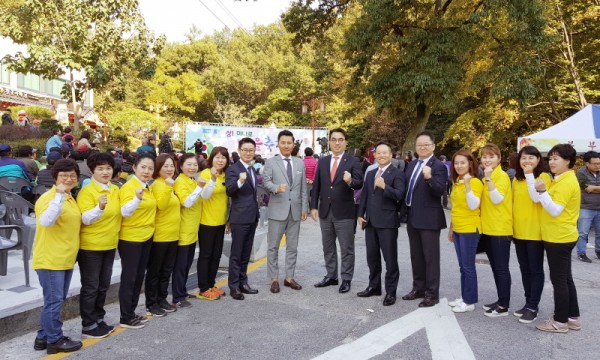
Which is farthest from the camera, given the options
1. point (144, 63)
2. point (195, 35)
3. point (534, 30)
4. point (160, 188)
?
point (195, 35)

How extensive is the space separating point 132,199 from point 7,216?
3111 mm

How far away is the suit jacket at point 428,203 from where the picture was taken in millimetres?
4977

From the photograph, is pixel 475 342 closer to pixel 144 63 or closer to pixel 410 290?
pixel 410 290

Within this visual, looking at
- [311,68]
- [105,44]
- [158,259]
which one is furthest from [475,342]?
[311,68]

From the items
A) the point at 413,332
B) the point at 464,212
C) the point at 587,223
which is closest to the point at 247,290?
the point at 413,332

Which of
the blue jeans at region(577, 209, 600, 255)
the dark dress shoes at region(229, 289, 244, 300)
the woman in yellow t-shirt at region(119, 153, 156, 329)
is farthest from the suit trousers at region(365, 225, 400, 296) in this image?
the blue jeans at region(577, 209, 600, 255)

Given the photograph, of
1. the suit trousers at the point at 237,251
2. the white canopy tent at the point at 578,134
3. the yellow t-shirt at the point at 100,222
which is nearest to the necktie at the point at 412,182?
the suit trousers at the point at 237,251

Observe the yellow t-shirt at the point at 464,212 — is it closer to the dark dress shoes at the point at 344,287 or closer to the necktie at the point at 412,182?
the necktie at the point at 412,182

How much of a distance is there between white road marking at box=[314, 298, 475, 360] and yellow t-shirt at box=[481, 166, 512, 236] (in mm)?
979

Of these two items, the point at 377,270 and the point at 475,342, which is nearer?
the point at 475,342

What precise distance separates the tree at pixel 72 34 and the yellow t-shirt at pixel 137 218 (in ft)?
41.7

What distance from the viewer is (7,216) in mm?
6113

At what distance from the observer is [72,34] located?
15086 millimetres

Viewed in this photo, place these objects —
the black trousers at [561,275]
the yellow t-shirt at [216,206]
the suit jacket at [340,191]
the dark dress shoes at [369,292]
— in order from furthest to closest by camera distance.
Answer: the suit jacket at [340,191] < the dark dress shoes at [369,292] < the yellow t-shirt at [216,206] < the black trousers at [561,275]
